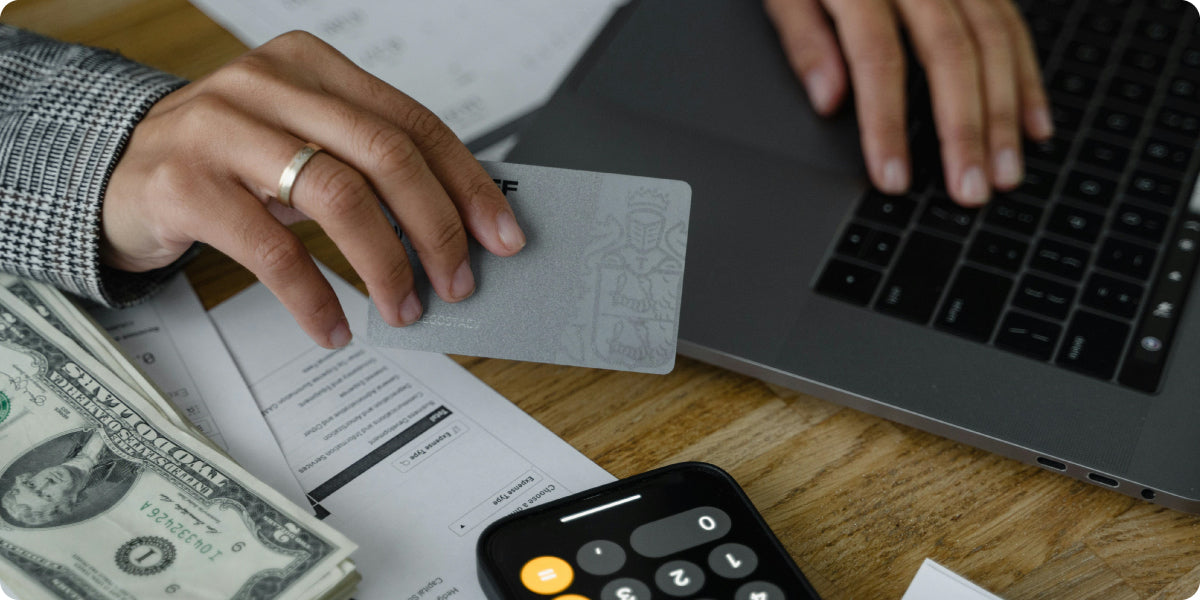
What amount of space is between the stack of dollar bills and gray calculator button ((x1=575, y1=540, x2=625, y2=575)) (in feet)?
0.39

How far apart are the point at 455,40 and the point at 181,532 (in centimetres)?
56

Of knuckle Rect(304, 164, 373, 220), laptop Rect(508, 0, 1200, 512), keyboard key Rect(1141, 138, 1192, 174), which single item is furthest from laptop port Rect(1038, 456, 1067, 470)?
knuckle Rect(304, 164, 373, 220)

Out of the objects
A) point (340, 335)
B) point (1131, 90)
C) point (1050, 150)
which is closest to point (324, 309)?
point (340, 335)

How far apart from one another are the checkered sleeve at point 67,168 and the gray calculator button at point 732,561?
42 cm

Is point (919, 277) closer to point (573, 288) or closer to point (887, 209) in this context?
point (887, 209)

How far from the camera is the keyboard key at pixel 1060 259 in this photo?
0.61 m

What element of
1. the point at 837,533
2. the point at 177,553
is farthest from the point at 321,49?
the point at 837,533

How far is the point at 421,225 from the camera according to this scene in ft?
1.63

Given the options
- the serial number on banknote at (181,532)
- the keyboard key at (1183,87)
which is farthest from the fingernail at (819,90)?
the serial number on banknote at (181,532)

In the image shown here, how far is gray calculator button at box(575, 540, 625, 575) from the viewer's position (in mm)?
447

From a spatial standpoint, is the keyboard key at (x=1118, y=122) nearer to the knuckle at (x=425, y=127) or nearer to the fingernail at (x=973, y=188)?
the fingernail at (x=973, y=188)

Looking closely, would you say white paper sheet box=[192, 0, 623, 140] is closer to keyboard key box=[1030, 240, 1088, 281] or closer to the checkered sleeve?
the checkered sleeve

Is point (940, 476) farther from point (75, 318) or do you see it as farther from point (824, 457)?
point (75, 318)

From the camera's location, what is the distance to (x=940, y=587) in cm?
45
